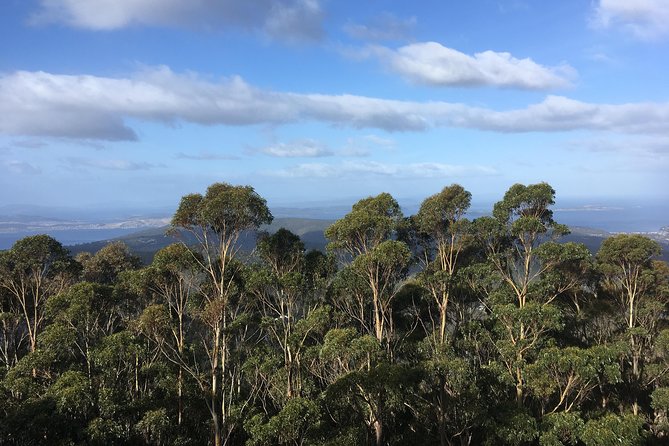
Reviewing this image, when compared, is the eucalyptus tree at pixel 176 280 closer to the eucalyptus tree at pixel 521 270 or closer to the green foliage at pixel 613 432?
the eucalyptus tree at pixel 521 270

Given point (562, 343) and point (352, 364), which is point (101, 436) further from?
point (562, 343)

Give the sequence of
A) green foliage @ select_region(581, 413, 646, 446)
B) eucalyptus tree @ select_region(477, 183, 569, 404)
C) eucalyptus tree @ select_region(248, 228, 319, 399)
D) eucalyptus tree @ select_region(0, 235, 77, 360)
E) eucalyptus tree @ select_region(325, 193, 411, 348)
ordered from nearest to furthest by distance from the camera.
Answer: green foliage @ select_region(581, 413, 646, 446) → eucalyptus tree @ select_region(477, 183, 569, 404) → eucalyptus tree @ select_region(248, 228, 319, 399) → eucalyptus tree @ select_region(325, 193, 411, 348) → eucalyptus tree @ select_region(0, 235, 77, 360)

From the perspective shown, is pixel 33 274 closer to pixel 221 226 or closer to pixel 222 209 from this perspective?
pixel 221 226

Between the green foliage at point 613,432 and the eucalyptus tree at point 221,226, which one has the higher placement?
the eucalyptus tree at point 221,226

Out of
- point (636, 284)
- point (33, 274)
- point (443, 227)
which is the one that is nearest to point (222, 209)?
point (33, 274)

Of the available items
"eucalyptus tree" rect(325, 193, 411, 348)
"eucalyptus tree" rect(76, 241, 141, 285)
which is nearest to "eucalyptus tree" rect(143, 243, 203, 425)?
"eucalyptus tree" rect(325, 193, 411, 348)

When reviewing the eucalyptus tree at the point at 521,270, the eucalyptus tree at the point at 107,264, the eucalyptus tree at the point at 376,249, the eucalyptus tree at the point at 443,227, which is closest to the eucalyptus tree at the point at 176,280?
the eucalyptus tree at the point at 376,249

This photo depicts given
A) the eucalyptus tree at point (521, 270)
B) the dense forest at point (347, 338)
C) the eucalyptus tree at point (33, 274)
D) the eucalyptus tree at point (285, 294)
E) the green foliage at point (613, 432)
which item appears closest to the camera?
the green foliage at point (613, 432)

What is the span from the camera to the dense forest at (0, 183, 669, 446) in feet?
45.9

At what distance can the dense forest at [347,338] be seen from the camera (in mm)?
13977

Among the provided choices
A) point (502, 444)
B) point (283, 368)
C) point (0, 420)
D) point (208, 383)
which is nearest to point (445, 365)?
point (502, 444)

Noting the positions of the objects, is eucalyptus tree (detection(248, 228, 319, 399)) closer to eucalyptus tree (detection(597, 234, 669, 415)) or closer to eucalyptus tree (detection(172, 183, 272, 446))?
eucalyptus tree (detection(172, 183, 272, 446))

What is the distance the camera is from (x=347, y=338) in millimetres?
15172

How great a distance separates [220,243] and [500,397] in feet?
45.7
